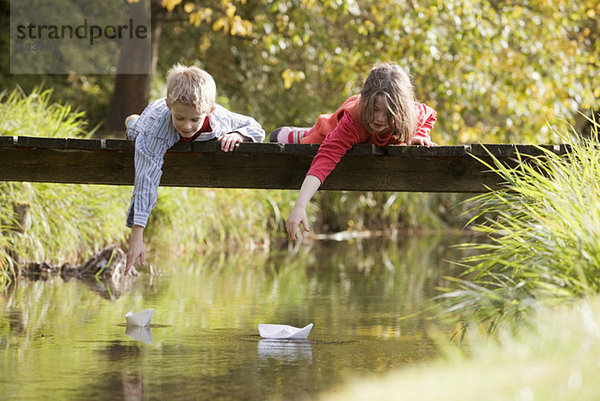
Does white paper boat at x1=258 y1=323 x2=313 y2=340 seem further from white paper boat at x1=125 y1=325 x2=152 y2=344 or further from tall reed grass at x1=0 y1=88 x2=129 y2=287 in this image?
tall reed grass at x1=0 y1=88 x2=129 y2=287

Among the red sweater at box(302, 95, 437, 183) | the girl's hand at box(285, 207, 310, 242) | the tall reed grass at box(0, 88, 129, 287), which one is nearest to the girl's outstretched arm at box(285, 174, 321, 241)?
the girl's hand at box(285, 207, 310, 242)

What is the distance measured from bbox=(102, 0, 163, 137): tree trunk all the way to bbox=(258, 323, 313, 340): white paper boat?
787 cm

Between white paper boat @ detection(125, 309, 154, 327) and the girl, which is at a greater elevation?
the girl

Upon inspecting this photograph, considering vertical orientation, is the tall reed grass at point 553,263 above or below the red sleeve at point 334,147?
below

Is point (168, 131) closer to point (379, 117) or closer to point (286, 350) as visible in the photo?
point (379, 117)

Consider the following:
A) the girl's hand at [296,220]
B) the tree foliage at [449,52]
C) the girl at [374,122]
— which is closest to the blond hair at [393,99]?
the girl at [374,122]

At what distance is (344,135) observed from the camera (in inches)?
214

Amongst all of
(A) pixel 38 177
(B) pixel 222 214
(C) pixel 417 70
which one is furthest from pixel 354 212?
(A) pixel 38 177

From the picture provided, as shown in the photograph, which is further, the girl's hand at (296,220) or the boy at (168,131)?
the boy at (168,131)

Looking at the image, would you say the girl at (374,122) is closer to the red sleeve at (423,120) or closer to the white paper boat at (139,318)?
the red sleeve at (423,120)

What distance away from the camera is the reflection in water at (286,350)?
4.66 m

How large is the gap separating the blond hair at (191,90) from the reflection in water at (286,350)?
1373mm

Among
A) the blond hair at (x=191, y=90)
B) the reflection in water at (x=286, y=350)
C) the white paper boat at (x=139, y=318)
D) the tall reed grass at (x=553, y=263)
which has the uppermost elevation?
the blond hair at (x=191, y=90)

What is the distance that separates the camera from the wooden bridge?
19.1 ft
